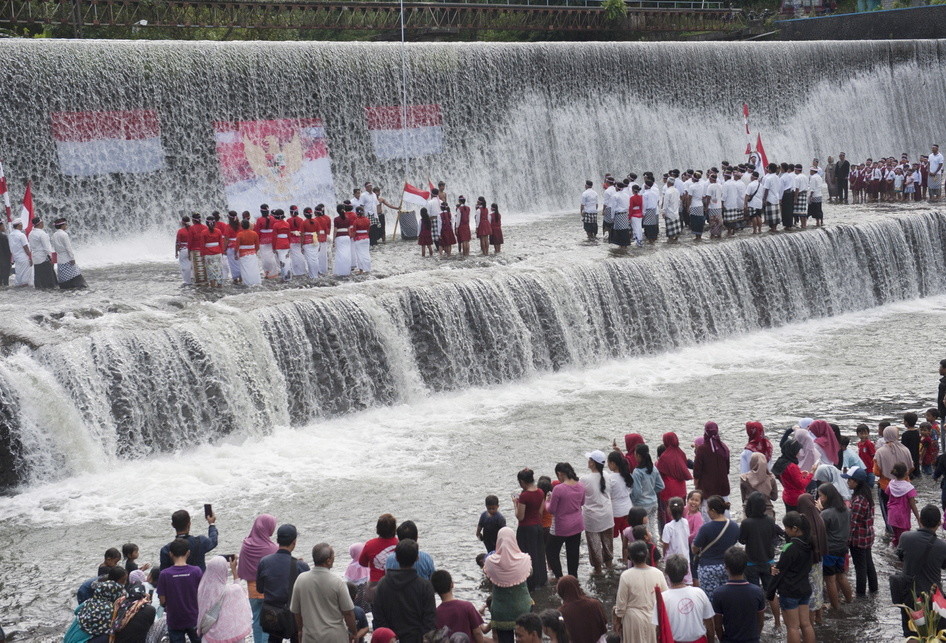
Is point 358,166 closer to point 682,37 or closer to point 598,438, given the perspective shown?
point 598,438

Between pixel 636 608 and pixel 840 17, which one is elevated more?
pixel 840 17

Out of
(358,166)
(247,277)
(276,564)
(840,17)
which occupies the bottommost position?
(276,564)

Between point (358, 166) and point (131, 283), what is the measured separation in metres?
8.12

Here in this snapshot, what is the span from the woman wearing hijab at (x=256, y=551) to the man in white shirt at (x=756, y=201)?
17101mm

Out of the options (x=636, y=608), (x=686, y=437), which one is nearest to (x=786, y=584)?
(x=636, y=608)

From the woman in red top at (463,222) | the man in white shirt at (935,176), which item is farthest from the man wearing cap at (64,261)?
the man in white shirt at (935,176)

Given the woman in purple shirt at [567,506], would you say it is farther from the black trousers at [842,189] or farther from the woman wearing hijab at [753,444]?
the black trousers at [842,189]

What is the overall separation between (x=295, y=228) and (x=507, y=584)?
1173 cm

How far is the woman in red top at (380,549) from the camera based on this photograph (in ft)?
24.9

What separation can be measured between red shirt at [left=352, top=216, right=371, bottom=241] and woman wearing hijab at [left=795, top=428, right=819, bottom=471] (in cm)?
993

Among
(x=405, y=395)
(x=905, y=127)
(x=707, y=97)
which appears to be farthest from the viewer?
(x=905, y=127)

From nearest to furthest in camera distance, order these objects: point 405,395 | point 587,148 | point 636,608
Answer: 1. point 636,608
2. point 405,395
3. point 587,148

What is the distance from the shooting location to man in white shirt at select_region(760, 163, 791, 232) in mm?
22703

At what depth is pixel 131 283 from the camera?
1823 centimetres
